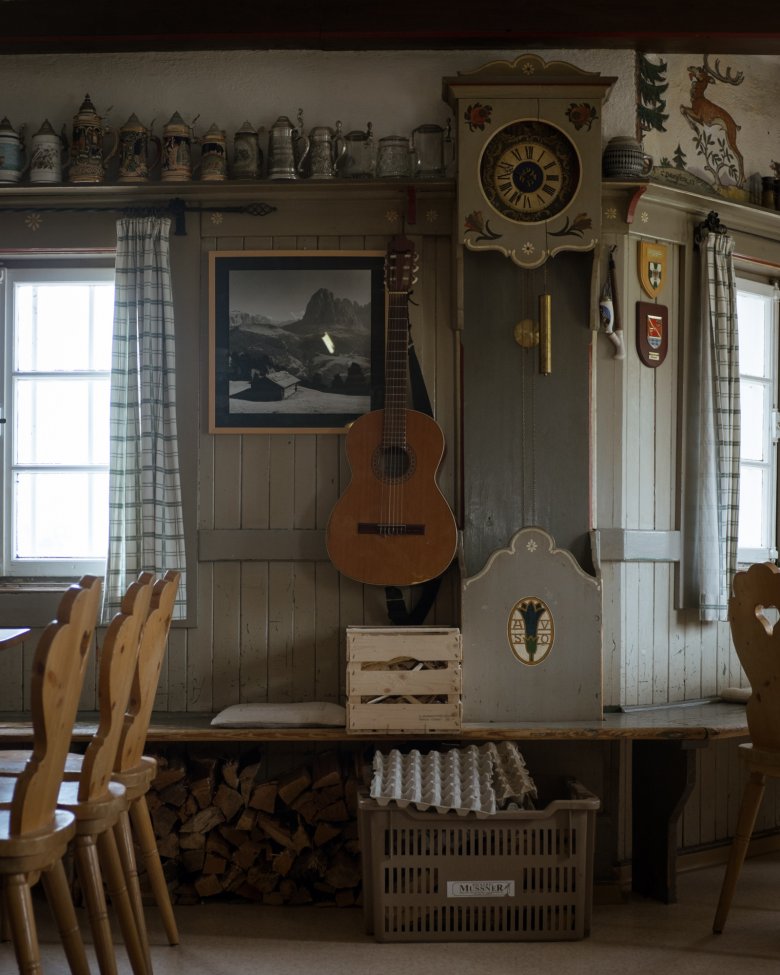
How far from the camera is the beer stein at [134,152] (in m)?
4.10

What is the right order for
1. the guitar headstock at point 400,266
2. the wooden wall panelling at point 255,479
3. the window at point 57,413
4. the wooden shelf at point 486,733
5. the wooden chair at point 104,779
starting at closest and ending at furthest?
the wooden chair at point 104,779 < the wooden shelf at point 486,733 < the guitar headstock at point 400,266 < the wooden wall panelling at point 255,479 < the window at point 57,413

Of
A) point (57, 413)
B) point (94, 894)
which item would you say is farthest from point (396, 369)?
point (94, 894)

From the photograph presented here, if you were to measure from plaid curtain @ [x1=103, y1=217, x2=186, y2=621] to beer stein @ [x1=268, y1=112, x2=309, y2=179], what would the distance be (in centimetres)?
44

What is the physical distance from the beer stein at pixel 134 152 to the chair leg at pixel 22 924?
274 cm

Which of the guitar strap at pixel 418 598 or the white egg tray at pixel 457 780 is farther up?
the guitar strap at pixel 418 598

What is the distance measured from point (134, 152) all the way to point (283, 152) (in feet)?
1.78

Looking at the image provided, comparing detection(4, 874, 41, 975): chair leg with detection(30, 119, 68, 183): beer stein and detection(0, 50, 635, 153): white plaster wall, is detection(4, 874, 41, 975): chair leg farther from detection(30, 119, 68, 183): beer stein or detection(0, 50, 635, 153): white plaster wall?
detection(0, 50, 635, 153): white plaster wall

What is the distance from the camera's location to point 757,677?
337 centimetres

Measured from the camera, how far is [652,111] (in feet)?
14.2

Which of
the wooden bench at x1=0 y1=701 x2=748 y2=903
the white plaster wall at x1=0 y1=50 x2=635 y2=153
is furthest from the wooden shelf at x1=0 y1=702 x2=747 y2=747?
the white plaster wall at x1=0 y1=50 x2=635 y2=153

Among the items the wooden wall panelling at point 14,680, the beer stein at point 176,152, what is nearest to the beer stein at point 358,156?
the beer stein at point 176,152

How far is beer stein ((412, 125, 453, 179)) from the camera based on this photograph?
13.6ft

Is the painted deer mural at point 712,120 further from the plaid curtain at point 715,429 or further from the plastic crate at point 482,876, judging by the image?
the plastic crate at point 482,876

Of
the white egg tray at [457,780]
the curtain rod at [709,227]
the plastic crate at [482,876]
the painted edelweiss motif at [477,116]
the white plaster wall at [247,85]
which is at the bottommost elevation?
the plastic crate at [482,876]
